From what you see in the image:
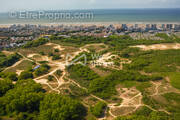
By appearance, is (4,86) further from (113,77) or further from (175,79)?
(175,79)

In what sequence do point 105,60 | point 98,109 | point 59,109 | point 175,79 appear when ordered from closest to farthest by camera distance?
1. point 59,109
2. point 98,109
3. point 175,79
4. point 105,60

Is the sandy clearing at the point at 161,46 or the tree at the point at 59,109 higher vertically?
the sandy clearing at the point at 161,46

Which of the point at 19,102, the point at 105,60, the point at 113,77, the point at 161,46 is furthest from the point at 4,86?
the point at 161,46

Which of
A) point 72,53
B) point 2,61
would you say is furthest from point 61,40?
point 2,61

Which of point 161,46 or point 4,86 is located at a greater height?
point 161,46

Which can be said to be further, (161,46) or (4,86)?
(161,46)

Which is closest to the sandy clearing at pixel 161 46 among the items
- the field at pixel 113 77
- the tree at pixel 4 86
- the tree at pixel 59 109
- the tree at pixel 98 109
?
the field at pixel 113 77

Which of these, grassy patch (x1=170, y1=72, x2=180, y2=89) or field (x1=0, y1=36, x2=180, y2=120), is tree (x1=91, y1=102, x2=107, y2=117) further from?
grassy patch (x1=170, y1=72, x2=180, y2=89)

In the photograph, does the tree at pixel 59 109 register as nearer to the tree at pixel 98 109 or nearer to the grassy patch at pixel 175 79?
the tree at pixel 98 109

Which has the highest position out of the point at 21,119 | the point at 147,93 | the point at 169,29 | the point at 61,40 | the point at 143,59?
the point at 169,29

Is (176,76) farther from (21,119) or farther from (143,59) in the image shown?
(21,119)

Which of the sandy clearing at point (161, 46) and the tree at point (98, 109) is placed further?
the sandy clearing at point (161, 46)
